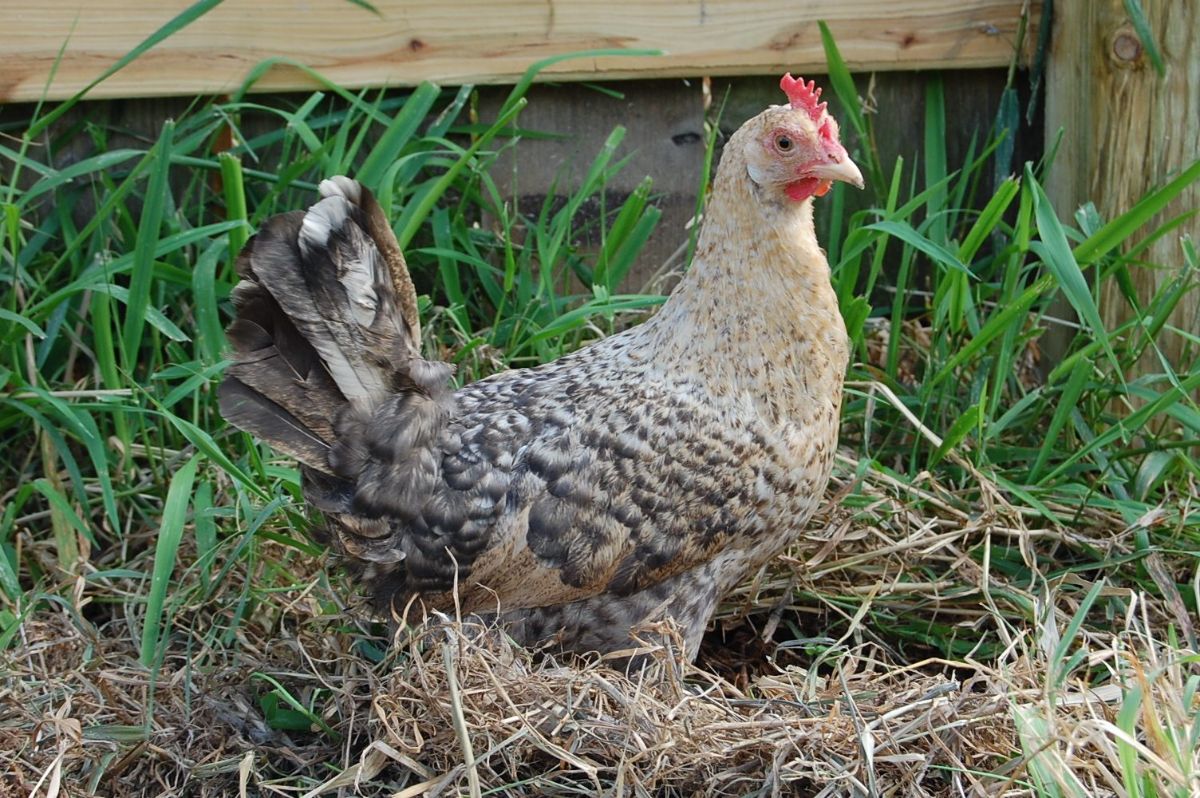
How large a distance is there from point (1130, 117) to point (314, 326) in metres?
2.06

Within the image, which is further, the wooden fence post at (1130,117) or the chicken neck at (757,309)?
the wooden fence post at (1130,117)

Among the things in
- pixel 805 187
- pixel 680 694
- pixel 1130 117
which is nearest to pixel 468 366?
pixel 805 187

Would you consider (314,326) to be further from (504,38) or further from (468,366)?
(504,38)

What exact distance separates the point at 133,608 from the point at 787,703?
152 cm

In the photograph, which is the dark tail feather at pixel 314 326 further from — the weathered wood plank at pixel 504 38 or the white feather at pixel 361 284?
the weathered wood plank at pixel 504 38

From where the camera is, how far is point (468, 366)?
339cm

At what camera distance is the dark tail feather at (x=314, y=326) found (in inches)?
96.3

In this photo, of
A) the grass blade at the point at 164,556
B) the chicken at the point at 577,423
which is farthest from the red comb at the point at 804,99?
the grass blade at the point at 164,556

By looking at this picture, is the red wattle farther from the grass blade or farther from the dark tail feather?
the grass blade

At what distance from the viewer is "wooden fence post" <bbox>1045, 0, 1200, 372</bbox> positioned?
323 centimetres

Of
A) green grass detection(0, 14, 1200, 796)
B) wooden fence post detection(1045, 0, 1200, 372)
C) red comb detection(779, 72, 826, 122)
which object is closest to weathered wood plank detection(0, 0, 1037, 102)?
green grass detection(0, 14, 1200, 796)

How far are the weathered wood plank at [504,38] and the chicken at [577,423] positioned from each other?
3.28ft

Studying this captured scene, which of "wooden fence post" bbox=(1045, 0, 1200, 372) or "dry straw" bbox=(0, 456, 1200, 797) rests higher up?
"wooden fence post" bbox=(1045, 0, 1200, 372)

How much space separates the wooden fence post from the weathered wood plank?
0.90 ft
